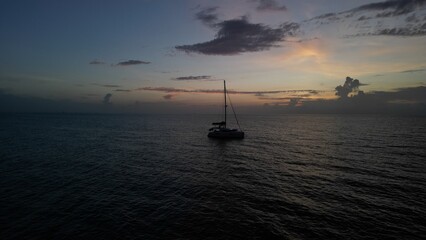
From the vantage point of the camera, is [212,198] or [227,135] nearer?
[212,198]

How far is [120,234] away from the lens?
20734 millimetres

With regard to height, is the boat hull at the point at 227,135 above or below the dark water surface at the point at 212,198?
above

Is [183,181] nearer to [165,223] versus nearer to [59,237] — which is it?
[165,223]

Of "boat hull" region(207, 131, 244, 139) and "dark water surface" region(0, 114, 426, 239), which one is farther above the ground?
"boat hull" region(207, 131, 244, 139)

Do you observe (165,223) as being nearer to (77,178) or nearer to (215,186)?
(215,186)

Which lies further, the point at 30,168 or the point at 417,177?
the point at 30,168

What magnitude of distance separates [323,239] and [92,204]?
71.8 feet

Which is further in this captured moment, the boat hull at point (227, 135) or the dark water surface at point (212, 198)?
the boat hull at point (227, 135)

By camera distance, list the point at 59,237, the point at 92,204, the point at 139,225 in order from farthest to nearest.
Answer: the point at 92,204, the point at 139,225, the point at 59,237

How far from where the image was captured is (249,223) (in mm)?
22688

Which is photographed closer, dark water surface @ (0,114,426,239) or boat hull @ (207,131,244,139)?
dark water surface @ (0,114,426,239)

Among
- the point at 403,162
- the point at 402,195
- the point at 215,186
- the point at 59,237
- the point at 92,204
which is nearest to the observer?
the point at 59,237

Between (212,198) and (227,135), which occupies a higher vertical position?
(227,135)

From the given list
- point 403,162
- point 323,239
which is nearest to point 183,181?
point 323,239
